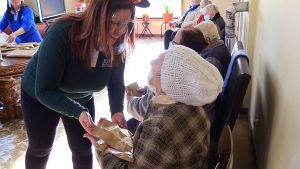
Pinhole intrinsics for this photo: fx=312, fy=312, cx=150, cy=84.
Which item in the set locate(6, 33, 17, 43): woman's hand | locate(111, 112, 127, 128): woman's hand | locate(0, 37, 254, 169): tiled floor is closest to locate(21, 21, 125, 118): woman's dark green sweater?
locate(111, 112, 127, 128): woman's hand

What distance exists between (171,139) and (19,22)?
3.18 meters

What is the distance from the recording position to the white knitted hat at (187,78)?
102cm

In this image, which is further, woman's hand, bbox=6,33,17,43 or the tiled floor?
woman's hand, bbox=6,33,17,43

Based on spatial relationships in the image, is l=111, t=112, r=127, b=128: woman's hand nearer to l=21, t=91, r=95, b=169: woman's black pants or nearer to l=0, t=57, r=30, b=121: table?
l=21, t=91, r=95, b=169: woman's black pants

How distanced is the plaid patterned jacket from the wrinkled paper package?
105 mm

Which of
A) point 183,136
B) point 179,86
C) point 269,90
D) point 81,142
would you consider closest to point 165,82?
point 179,86

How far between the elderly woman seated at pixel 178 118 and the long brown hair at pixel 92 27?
0.25 metres

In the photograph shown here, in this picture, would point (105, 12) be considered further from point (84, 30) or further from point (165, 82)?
point (165, 82)

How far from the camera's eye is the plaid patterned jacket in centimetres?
97

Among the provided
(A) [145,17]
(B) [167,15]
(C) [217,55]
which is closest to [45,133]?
(C) [217,55]

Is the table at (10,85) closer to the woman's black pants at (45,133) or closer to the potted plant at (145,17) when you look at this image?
the woman's black pants at (45,133)

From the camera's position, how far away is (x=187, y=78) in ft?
3.36

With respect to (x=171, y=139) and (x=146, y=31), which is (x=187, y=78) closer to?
(x=171, y=139)

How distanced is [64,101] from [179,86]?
476 millimetres
